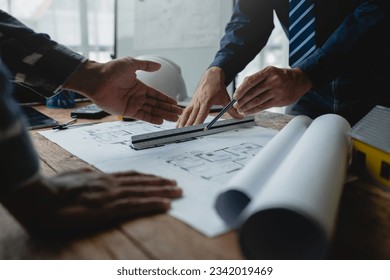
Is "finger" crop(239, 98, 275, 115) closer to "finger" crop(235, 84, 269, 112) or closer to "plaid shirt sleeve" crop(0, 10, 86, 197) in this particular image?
"finger" crop(235, 84, 269, 112)

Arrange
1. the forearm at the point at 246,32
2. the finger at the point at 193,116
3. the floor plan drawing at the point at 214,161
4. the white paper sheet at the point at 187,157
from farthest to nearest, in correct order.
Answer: the forearm at the point at 246,32 < the finger at the point at 193,116 < the floor plan drawing at the point at 214,161 < the white paper sheet at the point at 187,157

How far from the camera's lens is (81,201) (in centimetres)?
36

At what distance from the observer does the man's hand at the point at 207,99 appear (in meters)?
0.92

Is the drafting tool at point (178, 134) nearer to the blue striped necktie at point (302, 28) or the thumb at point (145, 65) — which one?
the thumb at point (145, 65)

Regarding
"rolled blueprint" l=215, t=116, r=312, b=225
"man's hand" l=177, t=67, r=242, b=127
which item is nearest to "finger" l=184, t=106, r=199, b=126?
"man's hand" l=177, t=67, r=242, b=127

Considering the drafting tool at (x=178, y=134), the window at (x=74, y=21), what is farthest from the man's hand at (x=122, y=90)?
the window at (x=74, y=21)

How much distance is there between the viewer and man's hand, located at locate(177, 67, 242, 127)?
0.92m

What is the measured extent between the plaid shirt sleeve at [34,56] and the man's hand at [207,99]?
0.33 meters

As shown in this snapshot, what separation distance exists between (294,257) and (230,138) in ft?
1.53

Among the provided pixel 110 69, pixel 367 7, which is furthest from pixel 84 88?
pixel 367 7

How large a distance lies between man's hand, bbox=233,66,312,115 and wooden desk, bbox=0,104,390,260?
0.45 m

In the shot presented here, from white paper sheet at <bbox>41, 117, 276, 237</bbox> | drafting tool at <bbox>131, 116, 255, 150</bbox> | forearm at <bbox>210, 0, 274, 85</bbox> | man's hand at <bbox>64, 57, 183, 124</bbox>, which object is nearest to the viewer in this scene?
white paper sheet at <bbox>41, 117, 276, 237</bbox>

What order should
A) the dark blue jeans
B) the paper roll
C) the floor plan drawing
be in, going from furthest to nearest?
the dark blue jeans → the floor plan drawing → the paper roll

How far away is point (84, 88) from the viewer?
80cm
